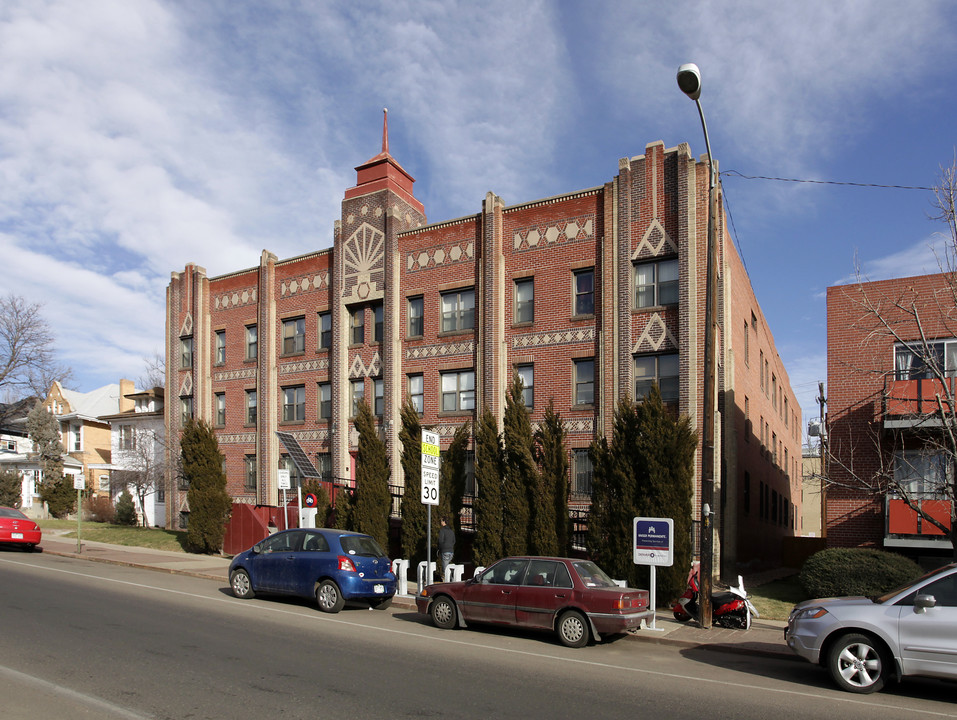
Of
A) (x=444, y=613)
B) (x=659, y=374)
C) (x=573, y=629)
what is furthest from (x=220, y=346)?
(x=573, y=629)

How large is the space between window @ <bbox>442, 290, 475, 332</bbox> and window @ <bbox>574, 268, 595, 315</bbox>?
12.5 ft

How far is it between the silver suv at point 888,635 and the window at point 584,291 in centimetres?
1474

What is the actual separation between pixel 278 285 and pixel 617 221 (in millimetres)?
15325

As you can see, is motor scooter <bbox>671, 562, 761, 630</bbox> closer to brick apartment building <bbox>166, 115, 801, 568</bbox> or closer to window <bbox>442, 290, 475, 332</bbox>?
brick apartment building <bbox>166, 115, 801, 568</bbox>

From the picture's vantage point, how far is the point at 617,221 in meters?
22.6

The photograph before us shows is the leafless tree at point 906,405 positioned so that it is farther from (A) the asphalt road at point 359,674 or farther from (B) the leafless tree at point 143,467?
(B) the leafless tree at point 143,467

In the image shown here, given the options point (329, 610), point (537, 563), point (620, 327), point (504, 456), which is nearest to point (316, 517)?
point (504, 456)

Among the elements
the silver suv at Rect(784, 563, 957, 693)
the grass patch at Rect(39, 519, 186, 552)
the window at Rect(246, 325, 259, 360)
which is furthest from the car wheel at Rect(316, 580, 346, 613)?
the window at Rect(246, 325, 259, 360)

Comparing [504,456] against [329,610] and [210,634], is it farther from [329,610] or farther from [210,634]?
[210,634]

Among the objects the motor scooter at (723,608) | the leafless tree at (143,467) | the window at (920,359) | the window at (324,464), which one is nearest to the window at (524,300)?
the window at (324,464)

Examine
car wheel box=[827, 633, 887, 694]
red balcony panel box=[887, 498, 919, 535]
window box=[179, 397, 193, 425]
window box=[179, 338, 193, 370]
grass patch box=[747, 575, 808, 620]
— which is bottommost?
grass patch box=[747, 575, 808, 620]

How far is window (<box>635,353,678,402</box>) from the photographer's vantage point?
70.8ft

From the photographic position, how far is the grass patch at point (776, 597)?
15.4m

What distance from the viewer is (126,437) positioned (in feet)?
139
